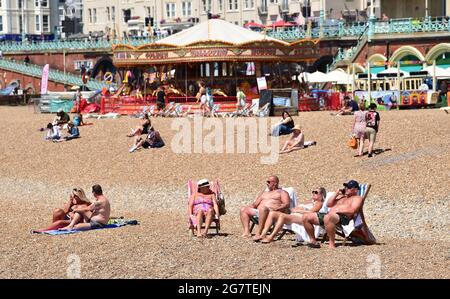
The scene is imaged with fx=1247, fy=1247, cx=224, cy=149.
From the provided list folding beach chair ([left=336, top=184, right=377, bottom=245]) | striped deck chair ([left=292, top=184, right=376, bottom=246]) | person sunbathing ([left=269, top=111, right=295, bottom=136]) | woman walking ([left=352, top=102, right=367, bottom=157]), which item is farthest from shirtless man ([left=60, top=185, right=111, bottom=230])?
person sunbathing ([left=269, top=111, right=295, bottom=136])

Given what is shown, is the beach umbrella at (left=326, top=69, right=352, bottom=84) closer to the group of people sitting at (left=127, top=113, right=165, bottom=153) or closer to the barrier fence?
the barrier fence

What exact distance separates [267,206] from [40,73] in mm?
55974

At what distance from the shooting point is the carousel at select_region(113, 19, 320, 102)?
41.6m

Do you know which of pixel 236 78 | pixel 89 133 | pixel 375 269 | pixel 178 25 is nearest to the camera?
pixel 375 269

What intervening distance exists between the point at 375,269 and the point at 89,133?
2030 cm

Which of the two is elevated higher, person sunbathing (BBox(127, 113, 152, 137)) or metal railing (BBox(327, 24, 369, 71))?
metal railing (BBox(327, 24, 369, 71))

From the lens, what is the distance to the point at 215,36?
4231 centimetres

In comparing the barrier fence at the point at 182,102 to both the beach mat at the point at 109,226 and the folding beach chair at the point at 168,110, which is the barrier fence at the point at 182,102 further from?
the beach mat at the point at 109,226

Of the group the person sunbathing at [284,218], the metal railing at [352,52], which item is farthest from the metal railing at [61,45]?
the person sunbathing at [284,218]

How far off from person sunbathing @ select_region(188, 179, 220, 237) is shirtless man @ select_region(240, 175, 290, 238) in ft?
1.69

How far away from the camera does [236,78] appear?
4241cm

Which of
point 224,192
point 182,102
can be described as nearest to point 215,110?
point 182,102
